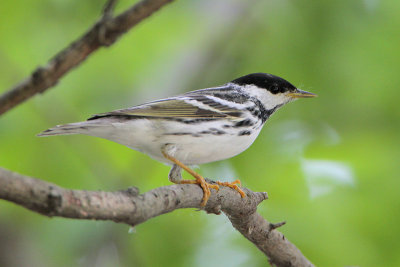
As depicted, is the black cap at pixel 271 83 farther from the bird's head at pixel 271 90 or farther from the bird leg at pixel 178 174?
the bird leg at pixel 178 174

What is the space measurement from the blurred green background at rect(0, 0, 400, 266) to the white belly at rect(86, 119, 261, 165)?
0.36 meters

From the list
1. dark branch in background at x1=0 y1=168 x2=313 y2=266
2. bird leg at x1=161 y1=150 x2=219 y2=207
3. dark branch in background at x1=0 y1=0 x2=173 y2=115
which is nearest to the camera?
dark branch in background at x1=0 y1=168 x2=313 y2=266

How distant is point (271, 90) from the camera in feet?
14.0

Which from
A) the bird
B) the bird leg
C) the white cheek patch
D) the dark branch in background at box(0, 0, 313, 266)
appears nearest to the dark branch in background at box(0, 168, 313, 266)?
the dark branch in background at box(0, 0, 313, 266)

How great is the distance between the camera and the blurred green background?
3674 millimetres

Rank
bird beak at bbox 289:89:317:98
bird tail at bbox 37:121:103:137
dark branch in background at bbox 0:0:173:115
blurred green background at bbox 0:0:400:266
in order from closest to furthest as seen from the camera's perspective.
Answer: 1. dark branch in background at bbox 0:0:173:115
2. bird tail at bbox 37:121:103:137
3. blurred green background at bbox 0:0:400:266
4. bird beak at bbox 289:89:317:98

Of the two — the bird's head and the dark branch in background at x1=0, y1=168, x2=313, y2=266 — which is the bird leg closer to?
the dark branch in background at x1=0, y1=168, x2=313, y2=266

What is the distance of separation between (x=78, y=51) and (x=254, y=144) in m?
2.33

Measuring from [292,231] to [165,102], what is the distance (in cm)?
123

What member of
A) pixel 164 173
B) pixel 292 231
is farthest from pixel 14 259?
pixel 292 231

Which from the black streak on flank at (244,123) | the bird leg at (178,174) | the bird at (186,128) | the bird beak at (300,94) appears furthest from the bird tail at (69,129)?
the bird beak at (300,94)

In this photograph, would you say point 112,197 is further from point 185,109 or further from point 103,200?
point 185,109

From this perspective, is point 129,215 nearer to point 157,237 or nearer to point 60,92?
point 157,237

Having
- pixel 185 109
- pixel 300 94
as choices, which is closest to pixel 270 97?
pixel 300 94
